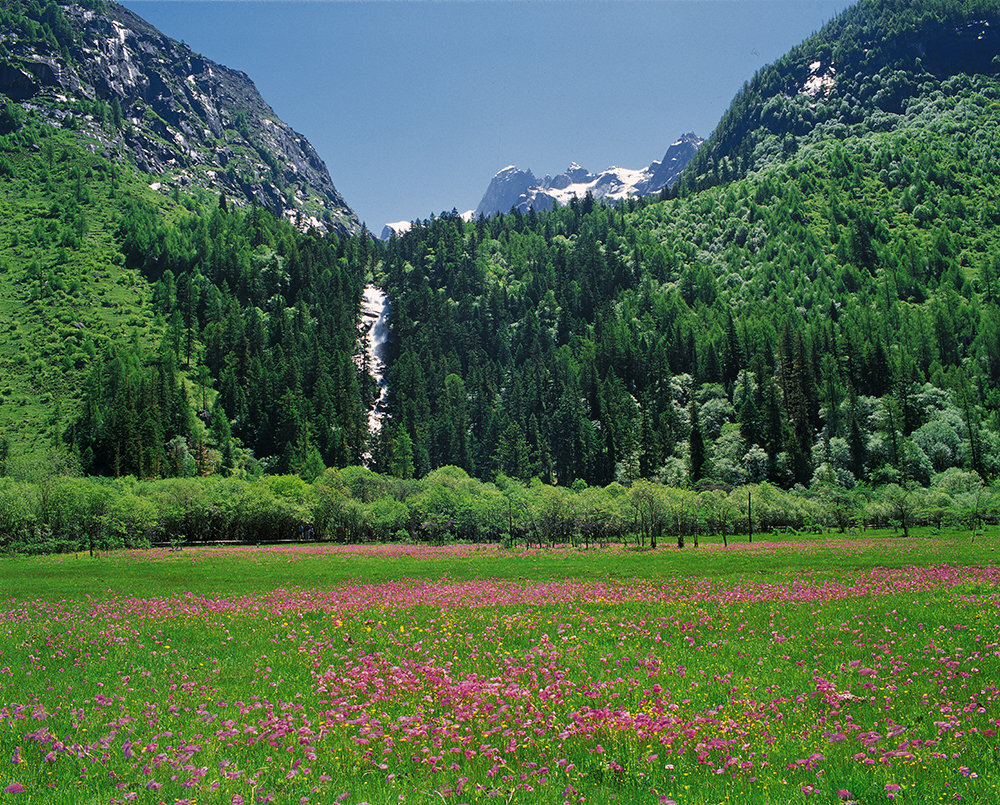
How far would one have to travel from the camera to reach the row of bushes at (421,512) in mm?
80500

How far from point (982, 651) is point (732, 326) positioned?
553 ft

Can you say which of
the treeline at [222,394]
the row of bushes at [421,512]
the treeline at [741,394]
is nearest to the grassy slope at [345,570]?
the row of bushes at [421,512]

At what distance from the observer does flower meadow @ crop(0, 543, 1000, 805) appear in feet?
25.7

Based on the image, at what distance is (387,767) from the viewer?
8.18m

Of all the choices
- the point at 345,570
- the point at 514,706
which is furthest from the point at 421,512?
the point at 514,706

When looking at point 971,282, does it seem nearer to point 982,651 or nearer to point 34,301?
point 982,651

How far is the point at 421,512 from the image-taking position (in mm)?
105250

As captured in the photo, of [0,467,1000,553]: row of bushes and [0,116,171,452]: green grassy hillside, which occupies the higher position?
[0,116,171,452]: green grassy hillside

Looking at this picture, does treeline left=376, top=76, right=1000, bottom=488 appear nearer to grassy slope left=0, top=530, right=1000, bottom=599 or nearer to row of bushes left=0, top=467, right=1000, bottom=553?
row of bushes left=0, top=467, right=1000, bottom=553

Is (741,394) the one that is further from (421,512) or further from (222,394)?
(222,394)

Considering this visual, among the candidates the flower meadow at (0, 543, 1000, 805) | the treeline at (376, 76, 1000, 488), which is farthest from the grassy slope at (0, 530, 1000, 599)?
the treeline at (376, 76, 1000, 488)

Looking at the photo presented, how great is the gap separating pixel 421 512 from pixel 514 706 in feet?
317

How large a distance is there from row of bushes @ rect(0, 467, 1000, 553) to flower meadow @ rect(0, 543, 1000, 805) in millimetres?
58954

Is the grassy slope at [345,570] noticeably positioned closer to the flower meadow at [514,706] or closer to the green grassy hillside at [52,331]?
the flower meadow at [514,706]
